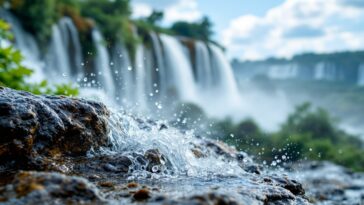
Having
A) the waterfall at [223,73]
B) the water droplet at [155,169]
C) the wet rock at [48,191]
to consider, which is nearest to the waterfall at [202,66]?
the waterfall at [223,73]

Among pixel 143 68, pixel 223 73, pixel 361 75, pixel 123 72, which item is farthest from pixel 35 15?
pixel 361 75

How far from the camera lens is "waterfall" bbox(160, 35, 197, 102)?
96.2 ft

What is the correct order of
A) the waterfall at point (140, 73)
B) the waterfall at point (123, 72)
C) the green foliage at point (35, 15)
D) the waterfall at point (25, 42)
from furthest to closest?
Result: the waterfall at point (140, 73) < the waterfall at point (123, 72) < the green foliage at point (35, 15) < the waterfall at point (25, 42)

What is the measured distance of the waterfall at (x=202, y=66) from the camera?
32.5 meters

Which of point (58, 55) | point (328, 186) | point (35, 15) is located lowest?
point (328, 186)

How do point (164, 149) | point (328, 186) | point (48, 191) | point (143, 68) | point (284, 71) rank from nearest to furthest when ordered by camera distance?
point (48, 191) < point (164, 149) < point (328, 186) < point (143, 68) < point (284, 71)

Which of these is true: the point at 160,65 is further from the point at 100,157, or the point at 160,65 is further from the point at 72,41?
the point at 100,157

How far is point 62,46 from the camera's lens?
21094mm

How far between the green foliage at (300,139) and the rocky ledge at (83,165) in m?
15.0

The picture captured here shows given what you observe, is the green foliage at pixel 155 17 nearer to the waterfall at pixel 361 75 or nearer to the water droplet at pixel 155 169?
the water droplet at pixel 155 169

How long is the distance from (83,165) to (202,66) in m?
29.6

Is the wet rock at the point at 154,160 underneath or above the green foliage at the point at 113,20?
underneath

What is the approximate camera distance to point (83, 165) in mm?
3586

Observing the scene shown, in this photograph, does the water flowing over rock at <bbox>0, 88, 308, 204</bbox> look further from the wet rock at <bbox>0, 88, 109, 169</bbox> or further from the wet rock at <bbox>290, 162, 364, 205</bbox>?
the wet rock at <bbox>290, 162, 364, 205</bbox>
